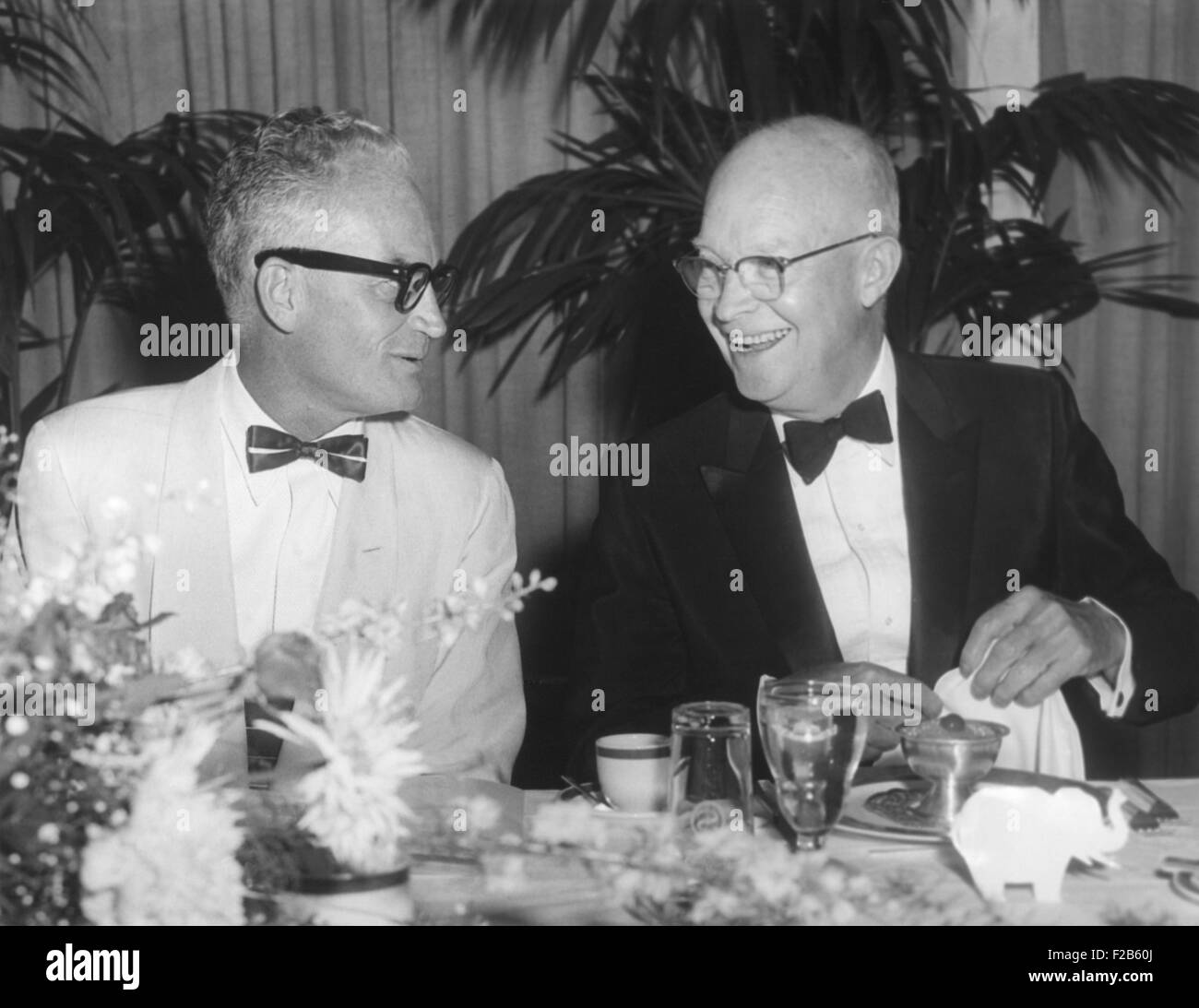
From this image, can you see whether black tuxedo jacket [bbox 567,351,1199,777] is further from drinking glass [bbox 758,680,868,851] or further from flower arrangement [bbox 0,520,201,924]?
flower arrangement [bbox 0,520,201,924]

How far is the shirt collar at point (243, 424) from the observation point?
239 cm

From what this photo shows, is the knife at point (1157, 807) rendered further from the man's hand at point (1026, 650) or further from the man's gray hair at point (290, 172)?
the man's gray hair at point (290, 172)

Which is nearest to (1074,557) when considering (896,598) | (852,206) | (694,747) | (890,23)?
(896,598)

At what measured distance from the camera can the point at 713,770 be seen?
57.3 inches

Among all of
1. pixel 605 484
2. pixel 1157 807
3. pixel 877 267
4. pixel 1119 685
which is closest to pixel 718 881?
pixel 1157 807

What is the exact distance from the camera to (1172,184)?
4004 millimetres

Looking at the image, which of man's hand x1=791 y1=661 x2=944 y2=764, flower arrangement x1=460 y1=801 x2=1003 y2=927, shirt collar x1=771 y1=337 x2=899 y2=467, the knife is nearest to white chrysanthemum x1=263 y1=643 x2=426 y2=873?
flower arrangement x1=460 y1=801 x2=1003 y2=927

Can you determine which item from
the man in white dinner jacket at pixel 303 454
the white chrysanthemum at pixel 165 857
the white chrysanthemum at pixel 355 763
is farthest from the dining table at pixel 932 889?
the man in white dinner jacket at pixel 303 454

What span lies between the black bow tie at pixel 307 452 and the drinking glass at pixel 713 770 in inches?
39.9

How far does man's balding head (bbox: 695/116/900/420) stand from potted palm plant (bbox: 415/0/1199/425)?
808 mm

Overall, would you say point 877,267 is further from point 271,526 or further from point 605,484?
point 271,526

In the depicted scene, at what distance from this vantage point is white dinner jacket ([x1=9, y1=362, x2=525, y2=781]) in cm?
218
